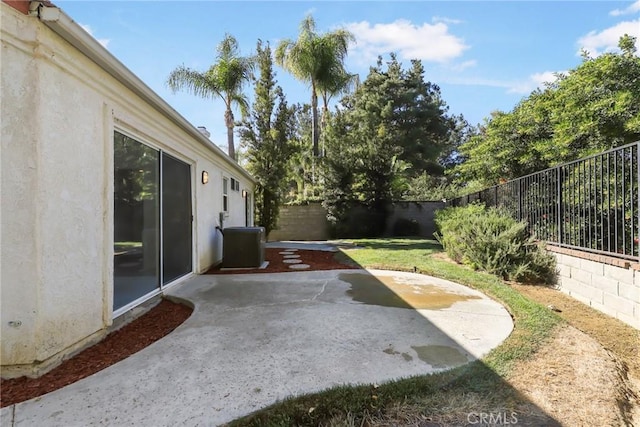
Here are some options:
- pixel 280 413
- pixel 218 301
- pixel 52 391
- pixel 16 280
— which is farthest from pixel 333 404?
pixel 218 301

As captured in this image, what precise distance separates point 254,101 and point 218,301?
11.6 m

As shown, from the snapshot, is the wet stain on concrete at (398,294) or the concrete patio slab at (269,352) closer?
the concrete patio slab at (269,352)

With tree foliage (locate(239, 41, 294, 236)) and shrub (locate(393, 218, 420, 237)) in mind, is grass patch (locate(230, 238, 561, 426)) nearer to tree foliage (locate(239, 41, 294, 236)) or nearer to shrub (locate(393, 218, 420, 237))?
tree foliage (locate(239, 41, 294, 236))

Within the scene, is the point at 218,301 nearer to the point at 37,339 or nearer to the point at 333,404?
the point at 37,339

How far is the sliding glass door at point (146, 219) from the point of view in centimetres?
392

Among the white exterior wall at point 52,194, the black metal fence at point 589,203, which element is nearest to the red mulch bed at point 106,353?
the white exterior wall at point 52,194

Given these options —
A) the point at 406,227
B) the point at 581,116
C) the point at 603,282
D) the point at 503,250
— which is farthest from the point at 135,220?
the point at 406,227

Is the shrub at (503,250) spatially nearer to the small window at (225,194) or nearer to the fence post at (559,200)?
the fence post at (559,200)

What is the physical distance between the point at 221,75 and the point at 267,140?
4372mm

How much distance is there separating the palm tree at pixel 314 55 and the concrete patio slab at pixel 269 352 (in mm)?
13918

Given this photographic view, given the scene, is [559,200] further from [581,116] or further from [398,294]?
[398,294]

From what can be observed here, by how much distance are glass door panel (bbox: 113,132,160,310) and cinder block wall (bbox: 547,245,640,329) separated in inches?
230

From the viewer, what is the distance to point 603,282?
14.0 ft

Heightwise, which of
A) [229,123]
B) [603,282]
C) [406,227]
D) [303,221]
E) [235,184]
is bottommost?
[603,282]
